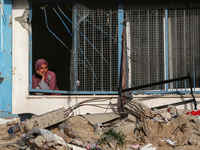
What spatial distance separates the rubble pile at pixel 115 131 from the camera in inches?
174

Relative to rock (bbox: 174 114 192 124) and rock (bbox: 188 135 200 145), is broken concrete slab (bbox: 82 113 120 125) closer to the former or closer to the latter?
rock (bbox: 174 114 192 124)

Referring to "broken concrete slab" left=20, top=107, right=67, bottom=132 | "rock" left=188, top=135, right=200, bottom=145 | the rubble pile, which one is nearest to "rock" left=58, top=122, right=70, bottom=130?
the rubble pile

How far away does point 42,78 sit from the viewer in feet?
20.9

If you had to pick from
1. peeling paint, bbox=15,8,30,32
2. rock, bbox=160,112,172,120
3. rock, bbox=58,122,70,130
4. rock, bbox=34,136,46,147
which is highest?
peeling paint, bbox=15,8,30,32

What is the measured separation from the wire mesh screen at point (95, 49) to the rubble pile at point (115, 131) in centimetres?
70

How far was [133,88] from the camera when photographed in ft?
17.8

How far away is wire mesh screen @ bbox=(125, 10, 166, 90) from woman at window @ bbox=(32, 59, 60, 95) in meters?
1.72

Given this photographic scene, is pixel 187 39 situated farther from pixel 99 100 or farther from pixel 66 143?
pixel 66 143

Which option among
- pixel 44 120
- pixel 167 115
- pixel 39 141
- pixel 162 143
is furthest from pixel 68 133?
pixel 167 115

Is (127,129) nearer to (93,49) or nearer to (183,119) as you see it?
(183,119)

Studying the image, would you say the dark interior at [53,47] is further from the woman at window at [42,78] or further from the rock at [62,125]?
the rock at [62,125]

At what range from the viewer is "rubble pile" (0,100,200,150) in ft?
14.5

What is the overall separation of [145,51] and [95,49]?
100cm

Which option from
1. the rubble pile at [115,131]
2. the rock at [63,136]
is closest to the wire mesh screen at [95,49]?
the rubble pile at [115,131]
